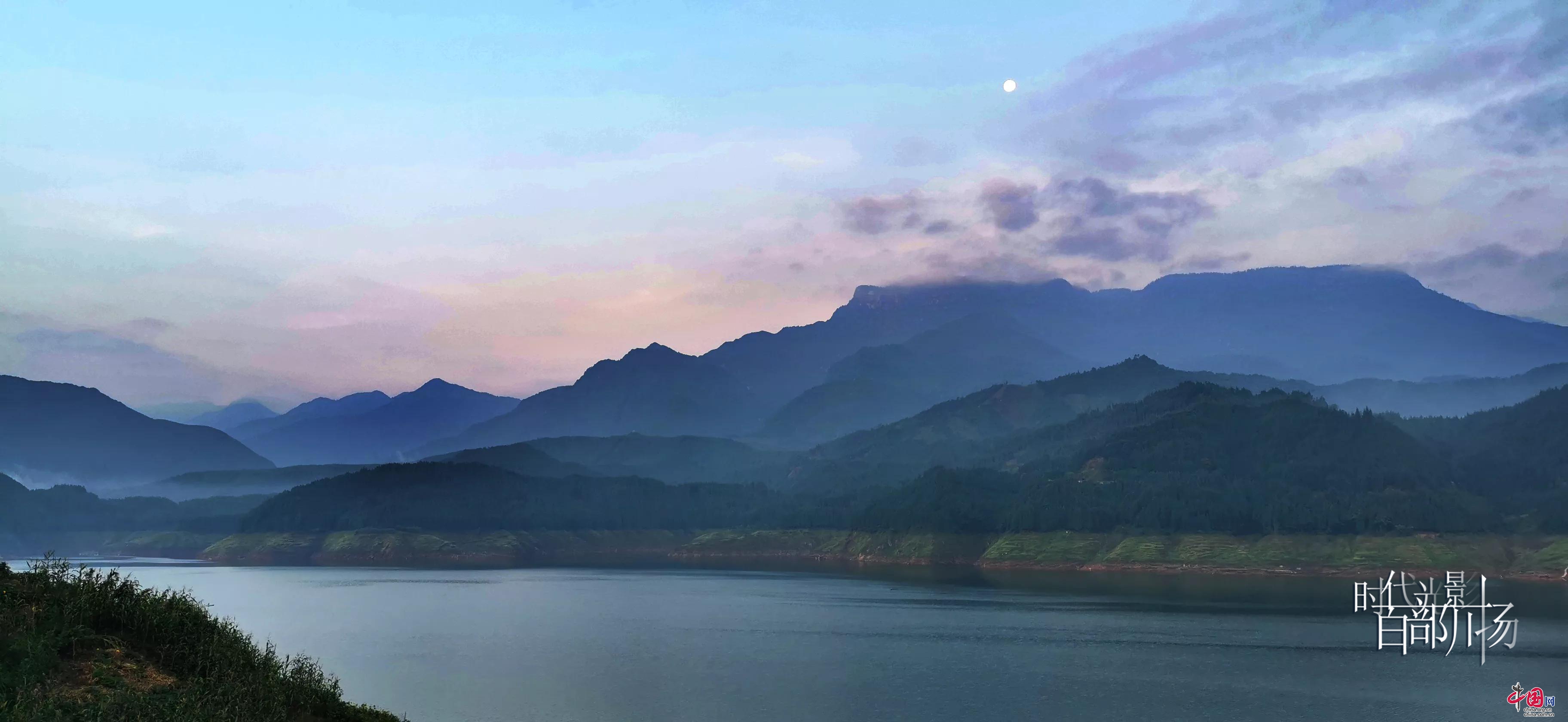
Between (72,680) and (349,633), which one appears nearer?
(72,680)

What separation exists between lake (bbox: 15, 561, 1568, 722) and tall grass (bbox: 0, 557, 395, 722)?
3636cm

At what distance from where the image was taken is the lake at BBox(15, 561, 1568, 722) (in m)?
81.6

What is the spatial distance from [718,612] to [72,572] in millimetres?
120661

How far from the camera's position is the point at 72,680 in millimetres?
36375

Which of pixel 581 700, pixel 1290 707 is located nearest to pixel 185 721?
pixel 581 700

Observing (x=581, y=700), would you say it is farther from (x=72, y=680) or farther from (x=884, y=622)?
(x=884, y=622)

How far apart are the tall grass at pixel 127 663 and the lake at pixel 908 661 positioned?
36.4 m

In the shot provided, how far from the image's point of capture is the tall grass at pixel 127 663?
114 ft
